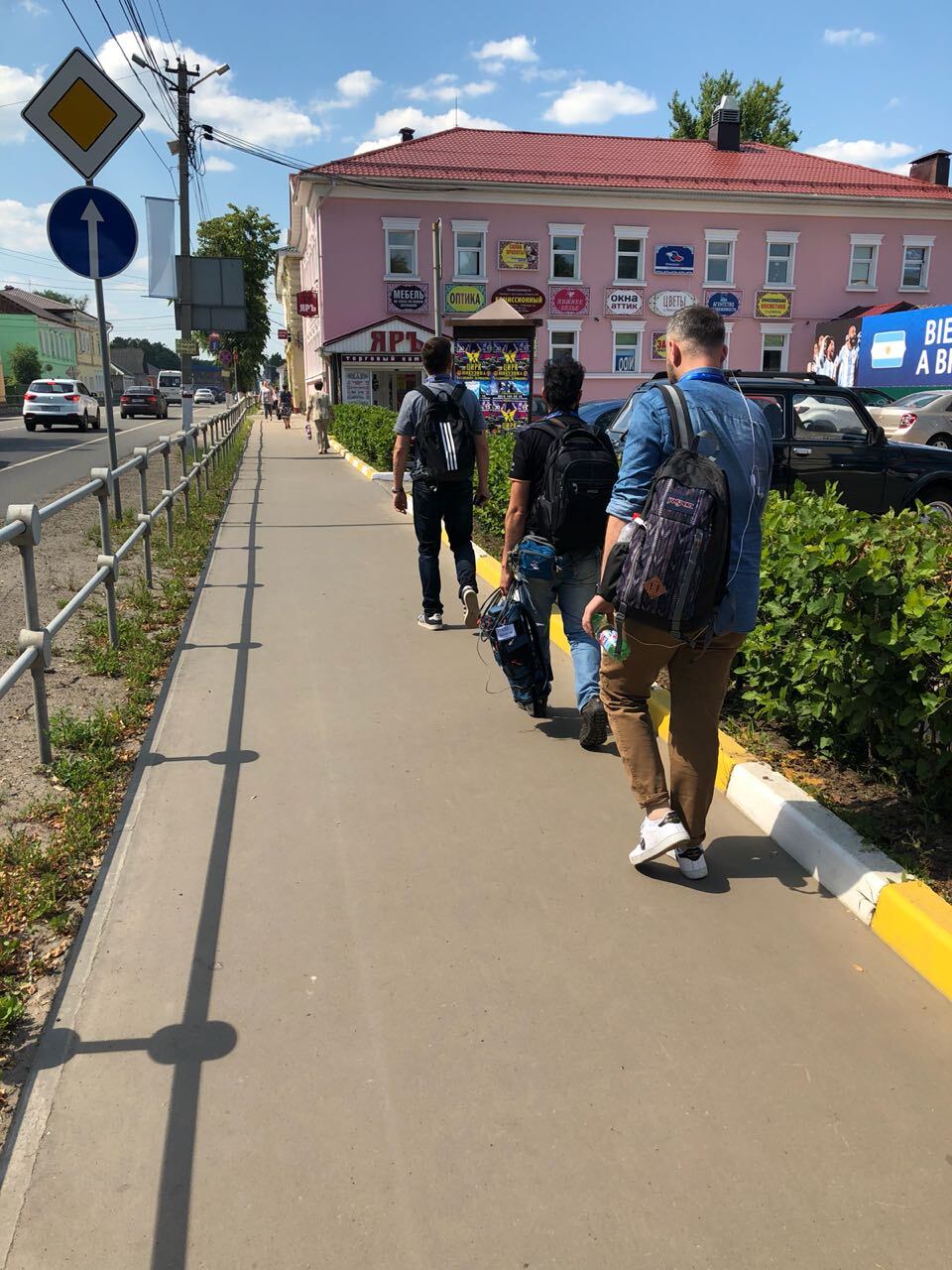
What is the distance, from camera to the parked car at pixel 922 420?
Answer: 706 inches

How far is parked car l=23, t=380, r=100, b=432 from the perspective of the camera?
2938cm

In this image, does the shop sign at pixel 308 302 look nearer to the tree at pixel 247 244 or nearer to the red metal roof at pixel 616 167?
the red metal roof at pixel 616 167

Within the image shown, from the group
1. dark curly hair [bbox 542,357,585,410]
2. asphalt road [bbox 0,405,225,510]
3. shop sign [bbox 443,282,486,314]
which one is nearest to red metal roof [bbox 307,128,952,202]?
shop sign [bbox 443,282,486,314]

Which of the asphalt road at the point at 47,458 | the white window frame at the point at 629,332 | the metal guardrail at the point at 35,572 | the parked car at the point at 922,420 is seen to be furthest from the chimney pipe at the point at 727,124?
the metal guardrail at the point at 35,572

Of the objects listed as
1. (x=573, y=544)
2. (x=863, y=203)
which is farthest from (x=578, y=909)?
(x=863, y=203)

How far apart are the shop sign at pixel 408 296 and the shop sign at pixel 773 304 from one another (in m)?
11.9

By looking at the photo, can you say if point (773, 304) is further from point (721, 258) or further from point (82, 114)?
point (82, 114)

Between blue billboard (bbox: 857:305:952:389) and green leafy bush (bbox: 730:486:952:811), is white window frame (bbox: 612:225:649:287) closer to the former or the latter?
blue billboard (bbox: 857:305:952:389)

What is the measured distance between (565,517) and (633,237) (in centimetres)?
3141

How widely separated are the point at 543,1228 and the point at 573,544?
3082mm

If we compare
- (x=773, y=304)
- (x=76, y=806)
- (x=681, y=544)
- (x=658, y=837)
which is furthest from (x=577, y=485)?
(x=773, y=304)

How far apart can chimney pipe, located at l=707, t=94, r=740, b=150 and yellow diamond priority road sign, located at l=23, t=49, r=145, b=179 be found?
3487 centimetres

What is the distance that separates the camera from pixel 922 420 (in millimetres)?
18078

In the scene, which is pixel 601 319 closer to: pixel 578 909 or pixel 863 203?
pixel 863 203
